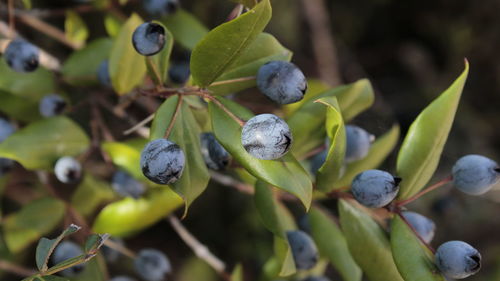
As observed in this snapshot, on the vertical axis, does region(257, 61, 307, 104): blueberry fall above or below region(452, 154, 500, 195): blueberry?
above

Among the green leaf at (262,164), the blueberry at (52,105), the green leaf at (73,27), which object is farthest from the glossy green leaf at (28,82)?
the green leaf at (262,164)

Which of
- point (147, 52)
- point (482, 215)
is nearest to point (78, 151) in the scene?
point (147, 52)

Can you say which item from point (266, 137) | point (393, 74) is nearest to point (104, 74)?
point (266, 137)

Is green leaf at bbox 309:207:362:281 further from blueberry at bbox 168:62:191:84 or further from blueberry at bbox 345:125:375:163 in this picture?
blueberry at bbox 168:62:191:84

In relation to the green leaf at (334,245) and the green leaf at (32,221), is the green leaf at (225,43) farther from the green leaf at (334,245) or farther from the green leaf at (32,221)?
the green leaf at (32,221)

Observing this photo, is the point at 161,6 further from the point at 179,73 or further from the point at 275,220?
the point at 275,220

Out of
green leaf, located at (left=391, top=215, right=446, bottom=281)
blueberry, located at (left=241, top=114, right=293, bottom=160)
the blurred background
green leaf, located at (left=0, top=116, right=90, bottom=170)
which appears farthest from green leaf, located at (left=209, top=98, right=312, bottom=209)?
the blurred background

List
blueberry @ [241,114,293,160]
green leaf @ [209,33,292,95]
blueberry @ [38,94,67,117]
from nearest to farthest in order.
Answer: blueberry @ [241,114,293,160] → green leaf @ [209,33,292,95] → blueberry @ [38,94,67,117]
